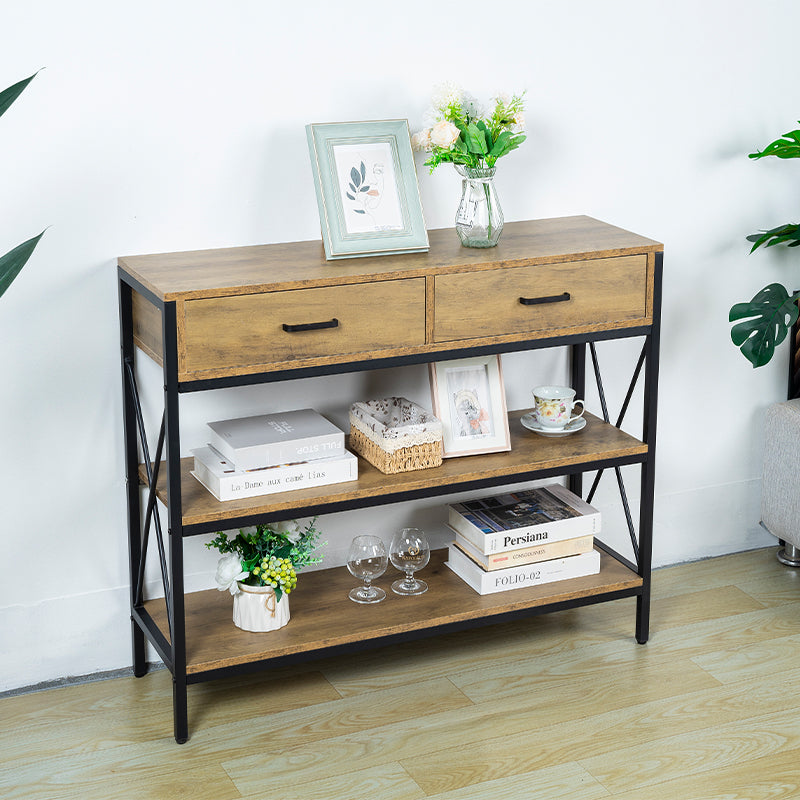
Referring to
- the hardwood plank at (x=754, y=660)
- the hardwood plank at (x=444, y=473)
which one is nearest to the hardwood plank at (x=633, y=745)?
the hardwood plank at (x=754, y=660)

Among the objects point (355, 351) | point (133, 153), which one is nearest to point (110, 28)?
point (133, 153)

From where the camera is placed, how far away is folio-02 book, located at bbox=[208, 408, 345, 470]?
230 centimetres

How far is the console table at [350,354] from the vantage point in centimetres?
216

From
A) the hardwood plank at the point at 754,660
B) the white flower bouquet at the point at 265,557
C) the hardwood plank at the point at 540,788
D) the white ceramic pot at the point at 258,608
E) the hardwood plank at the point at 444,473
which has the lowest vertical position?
the hardwood plank at the point at 754,660

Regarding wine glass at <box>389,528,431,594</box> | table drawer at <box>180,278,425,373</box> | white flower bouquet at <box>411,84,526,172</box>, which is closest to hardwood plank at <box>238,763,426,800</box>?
wine glass at <box>389,528,431,594</box>

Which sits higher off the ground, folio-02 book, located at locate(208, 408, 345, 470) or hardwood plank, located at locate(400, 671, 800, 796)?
folio-02 book, located at locate(208, 408, 345, 470)

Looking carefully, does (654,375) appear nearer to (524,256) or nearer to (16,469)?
(524,256)

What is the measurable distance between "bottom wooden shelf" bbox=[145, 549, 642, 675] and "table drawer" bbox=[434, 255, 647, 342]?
0.63m

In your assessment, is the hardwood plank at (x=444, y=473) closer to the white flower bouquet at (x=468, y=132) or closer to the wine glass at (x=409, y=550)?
the wine glass at (x=409, y=550)

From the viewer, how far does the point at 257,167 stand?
2473 mm

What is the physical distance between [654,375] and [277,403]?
0.87m

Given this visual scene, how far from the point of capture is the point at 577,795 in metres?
2.18

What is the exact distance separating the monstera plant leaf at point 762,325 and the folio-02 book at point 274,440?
1.06 meters

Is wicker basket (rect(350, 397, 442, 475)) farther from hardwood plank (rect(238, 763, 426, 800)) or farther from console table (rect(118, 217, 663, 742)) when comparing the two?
hardwood plank (rect(238, 763, 426, 800))
